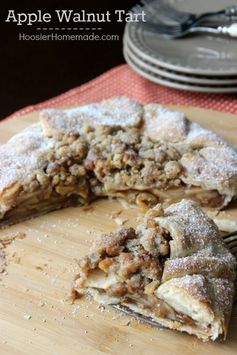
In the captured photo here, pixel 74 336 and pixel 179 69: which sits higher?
pixel 179 69

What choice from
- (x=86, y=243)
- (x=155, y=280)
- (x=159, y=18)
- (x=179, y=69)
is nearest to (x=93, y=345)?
(x=155, y=280)

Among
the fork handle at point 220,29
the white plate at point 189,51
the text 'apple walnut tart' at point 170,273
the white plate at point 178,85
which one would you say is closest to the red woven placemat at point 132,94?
the white plate at point 178,85

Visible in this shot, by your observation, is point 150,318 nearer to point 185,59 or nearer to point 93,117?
point 93,117

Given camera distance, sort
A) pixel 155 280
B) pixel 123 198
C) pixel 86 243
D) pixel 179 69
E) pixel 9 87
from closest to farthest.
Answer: pixel 155 280 < pixel 86 243 < pixel 123 198 < pixel 179 69 < pixel 9 87

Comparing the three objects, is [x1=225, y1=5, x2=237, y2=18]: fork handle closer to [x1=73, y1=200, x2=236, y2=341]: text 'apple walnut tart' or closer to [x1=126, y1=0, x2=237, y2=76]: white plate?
[x1=126, y1=0, x2=237, y2=76]: white plate

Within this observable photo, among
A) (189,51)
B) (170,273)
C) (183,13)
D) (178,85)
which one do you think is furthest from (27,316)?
(183,13)

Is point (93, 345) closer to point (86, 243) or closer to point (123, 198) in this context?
Answer: point (86, 243)

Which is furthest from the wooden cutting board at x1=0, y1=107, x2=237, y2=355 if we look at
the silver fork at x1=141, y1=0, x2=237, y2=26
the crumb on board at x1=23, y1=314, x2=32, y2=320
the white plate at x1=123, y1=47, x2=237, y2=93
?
the silver fork at x1=141, y1=0, x2=237, y2=26
